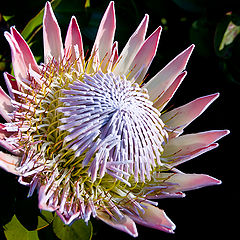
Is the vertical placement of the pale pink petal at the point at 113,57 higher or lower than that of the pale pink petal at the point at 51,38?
lower

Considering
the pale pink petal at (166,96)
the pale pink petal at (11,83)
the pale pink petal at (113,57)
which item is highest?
the pale pink petal at (113,57)

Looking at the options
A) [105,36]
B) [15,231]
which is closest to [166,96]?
[105,36]

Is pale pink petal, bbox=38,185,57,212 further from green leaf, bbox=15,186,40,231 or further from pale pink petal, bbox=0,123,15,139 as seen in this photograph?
pale pink petal, bbox=0,123,15,139

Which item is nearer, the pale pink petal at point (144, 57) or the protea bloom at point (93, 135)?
the protea bloom at point (93, 135)

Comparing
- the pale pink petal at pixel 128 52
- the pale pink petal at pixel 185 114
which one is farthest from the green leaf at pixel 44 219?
the pale pink petal at pixel 128 52

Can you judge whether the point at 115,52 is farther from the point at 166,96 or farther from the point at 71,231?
the point at 71,231

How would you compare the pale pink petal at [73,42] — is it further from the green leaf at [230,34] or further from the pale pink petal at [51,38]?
the green leaf at [230,34]

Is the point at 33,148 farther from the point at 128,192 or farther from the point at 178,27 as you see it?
the point at 178,27
